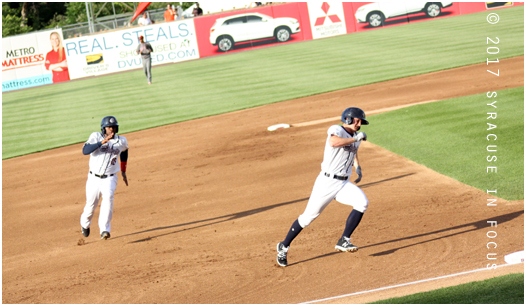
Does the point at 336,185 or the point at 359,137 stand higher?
the point at 359,137

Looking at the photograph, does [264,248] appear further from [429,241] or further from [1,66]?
[1,66]

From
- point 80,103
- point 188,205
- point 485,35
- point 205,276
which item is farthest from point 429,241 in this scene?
point 485,35

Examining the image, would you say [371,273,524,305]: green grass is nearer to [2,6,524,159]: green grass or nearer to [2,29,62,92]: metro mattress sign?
[2,6,524,159]: green grass

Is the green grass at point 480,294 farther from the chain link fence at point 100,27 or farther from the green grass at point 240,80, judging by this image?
the chain link fence at point 100,27

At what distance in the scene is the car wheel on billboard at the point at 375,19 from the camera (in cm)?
3475

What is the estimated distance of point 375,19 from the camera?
3484 cm

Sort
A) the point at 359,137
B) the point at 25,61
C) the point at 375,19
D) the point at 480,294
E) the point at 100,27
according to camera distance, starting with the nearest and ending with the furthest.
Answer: the point at 480,294 < the point at 359,137 < the point at 25,61 < the point at 375,19 < the point at 100,27

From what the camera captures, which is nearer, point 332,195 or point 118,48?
point 332,195

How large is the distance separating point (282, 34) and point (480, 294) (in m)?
30.5

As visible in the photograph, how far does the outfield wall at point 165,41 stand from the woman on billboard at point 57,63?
0.80 ft

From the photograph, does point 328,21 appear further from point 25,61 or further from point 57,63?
point 25,61

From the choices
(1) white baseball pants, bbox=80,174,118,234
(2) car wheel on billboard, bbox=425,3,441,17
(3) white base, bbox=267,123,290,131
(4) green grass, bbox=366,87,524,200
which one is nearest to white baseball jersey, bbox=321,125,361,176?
(4) green grass, bbox=366,87,524,200

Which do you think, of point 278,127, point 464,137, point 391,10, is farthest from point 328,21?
point 464,137

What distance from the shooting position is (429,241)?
7504 mm
